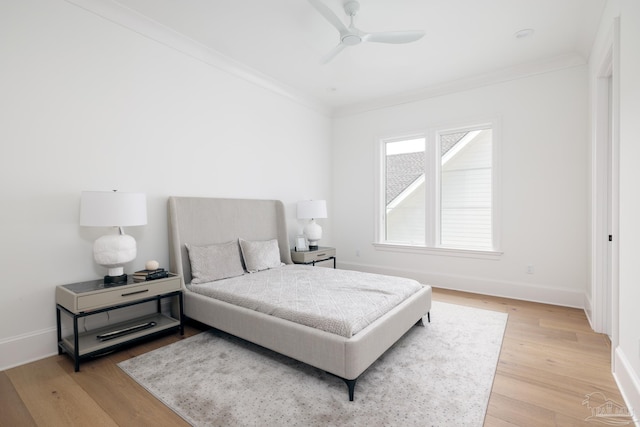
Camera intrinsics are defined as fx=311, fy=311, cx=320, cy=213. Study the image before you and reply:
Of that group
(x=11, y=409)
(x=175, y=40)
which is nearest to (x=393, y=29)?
(x=175, y=40)

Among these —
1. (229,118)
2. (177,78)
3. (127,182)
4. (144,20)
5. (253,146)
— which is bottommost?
(127,182)

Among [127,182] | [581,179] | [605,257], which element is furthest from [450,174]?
[127,182]

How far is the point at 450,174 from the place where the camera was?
4.58 m

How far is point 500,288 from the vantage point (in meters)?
4.12

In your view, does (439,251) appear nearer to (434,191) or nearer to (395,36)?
(434,191)

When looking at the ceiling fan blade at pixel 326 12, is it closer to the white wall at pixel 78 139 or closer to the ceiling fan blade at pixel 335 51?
the ceiling fan blade at pixel 335 51

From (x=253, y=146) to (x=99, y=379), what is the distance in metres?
2.97

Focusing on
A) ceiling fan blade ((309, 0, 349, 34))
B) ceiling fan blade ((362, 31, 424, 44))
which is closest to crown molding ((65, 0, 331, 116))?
ceiling fan blade ((309, 0, 349, 34))

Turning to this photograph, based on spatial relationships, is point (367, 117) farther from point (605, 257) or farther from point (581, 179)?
point (605, 257)

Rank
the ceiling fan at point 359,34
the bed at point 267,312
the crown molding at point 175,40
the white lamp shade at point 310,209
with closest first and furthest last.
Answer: the bed at point 267,312 < the ceiling fan at point 359,34 < the crown molding at point 175,40 < the white lamp shade at point 310,209

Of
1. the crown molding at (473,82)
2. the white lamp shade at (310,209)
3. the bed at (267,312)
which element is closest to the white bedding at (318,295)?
the bed at (267,312)

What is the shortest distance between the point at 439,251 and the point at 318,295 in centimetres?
265

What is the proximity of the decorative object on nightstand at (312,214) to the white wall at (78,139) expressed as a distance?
1.16 metres

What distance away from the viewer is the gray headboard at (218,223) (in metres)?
3.19
